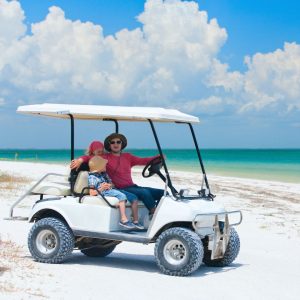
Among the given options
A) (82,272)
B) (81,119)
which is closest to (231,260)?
(82,272)

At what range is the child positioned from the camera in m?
9.93

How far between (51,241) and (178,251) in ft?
5.94

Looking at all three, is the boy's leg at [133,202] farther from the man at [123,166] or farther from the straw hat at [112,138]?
the straw hat at [112,138]

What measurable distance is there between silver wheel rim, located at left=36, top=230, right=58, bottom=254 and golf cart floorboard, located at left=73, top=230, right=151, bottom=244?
34cm

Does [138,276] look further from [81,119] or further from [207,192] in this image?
[81,119]

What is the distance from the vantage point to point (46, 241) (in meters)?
10.3

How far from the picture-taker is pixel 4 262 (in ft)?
31.3

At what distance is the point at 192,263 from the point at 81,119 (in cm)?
292

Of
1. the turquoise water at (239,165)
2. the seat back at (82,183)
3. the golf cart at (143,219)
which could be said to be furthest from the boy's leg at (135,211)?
the turquoise water at (239,165)

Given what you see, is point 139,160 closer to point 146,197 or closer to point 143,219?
point 146,197

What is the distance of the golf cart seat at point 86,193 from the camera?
→ 9995mm

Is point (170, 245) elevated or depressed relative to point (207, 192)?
depressed

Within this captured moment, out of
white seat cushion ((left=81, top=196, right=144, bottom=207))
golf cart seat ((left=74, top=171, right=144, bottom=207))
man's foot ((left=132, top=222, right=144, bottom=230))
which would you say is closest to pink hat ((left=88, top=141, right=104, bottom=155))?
golf cart seat ((left=74, top=171, right=144, bottom=207))

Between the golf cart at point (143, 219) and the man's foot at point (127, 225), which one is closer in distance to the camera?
the golf cart at point (143, 219)
